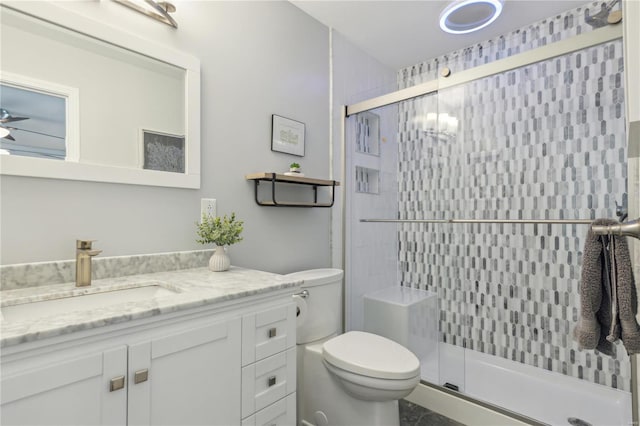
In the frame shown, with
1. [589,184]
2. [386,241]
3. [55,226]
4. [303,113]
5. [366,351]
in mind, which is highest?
[303,113]

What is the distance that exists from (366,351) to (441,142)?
130 cm

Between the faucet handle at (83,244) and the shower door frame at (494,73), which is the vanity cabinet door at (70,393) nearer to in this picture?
the faucet handle at (83,244)

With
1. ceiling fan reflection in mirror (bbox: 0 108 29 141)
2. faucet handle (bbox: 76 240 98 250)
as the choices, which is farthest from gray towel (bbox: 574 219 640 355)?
ceiling fan reflection in mirror (bbox: 0 108 29 141)

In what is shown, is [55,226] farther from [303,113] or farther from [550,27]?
[550,27]

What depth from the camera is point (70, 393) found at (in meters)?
0.72

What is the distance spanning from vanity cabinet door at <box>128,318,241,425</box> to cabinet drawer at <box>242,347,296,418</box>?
0.12 ft

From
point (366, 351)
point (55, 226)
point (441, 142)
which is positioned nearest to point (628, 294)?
point (366, 351)

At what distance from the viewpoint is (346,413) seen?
1.50 metres

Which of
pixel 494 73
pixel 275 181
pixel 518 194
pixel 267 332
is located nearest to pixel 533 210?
pixel 518 194

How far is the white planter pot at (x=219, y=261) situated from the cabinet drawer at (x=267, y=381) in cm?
47

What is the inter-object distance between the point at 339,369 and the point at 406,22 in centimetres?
221

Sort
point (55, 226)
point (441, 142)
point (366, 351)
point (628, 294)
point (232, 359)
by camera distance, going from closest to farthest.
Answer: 1. point (628, 294)
2. point (232, 359)
3. point (55, 226)
4. point (366, 351)
5. point (441, 142)

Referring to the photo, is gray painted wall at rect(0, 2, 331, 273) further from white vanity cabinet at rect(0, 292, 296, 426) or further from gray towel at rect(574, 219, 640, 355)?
gray towel at rect(574, 219, 640, 355)

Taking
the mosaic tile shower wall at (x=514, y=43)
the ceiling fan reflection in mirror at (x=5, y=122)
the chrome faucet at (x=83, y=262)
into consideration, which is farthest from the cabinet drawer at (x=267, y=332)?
the mosaic tile shower wall at (x=514, y=43)
